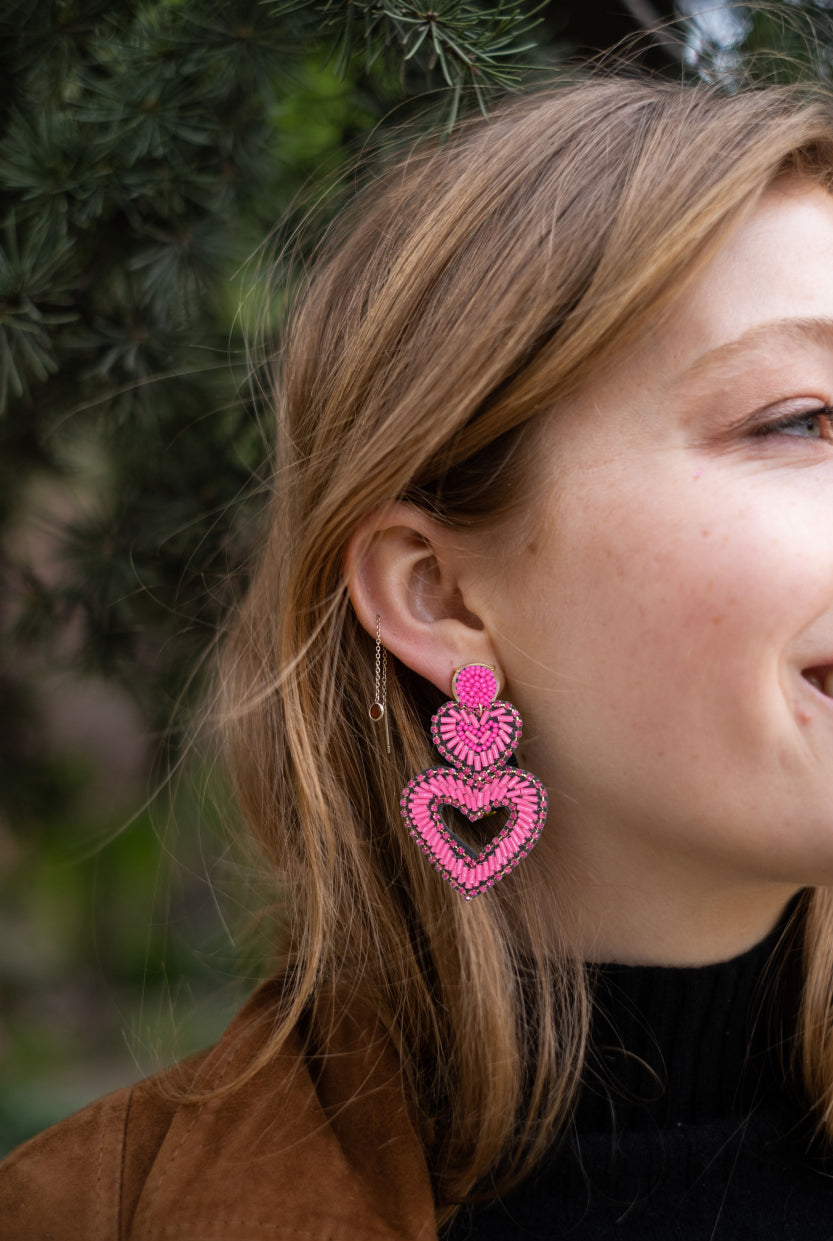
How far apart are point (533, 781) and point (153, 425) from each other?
2.61ft

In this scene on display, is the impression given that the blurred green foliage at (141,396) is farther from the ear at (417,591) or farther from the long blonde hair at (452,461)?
the ear at (417,591)

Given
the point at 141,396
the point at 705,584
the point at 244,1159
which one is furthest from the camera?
the point at 141,396

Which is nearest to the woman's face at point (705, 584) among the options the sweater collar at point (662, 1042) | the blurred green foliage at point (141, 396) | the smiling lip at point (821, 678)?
the smiling lip at point (821, 678)

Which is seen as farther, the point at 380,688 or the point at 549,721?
the point at 380,688

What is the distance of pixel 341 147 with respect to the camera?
171cm

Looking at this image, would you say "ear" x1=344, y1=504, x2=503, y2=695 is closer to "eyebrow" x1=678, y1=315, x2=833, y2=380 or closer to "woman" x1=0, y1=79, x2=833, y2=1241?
"woman" x1=0, y1=79, x2=833, y2=1241

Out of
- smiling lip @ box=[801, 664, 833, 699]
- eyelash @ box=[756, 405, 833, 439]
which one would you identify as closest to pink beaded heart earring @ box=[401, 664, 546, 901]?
smiling lip @ box=[801, 664, 833, 699]

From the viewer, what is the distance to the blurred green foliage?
4.86 ft

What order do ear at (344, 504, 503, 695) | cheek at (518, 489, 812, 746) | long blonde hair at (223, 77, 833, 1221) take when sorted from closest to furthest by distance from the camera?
cheek at (518, 489, 812, 746) < long blonde hair at (223, 77, 833, 1221) < ear at (344, 504, 503, 695)

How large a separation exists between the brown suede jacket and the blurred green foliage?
0.23 meters

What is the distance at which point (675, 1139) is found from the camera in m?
1.50

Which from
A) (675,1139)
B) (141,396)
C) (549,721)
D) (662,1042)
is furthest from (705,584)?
(141,396)

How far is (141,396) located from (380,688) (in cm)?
57

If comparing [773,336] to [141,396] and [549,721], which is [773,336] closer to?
[549,721]
